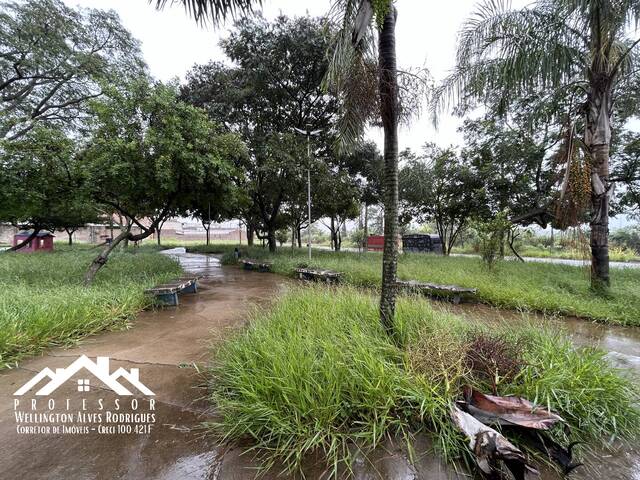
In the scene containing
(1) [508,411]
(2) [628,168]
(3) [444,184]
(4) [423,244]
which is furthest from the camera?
(4) [423,244]

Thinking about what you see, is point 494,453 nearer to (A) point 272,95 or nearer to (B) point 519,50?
(B) point 519,50

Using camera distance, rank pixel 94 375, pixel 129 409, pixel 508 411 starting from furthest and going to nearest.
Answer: pixel 94 375
pixel 129 409
pixel 508 411

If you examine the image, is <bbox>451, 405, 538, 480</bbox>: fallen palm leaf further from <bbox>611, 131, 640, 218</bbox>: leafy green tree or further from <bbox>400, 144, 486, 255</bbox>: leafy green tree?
<bbox>400, 144, 486, 255</bbox>: leafy green tree

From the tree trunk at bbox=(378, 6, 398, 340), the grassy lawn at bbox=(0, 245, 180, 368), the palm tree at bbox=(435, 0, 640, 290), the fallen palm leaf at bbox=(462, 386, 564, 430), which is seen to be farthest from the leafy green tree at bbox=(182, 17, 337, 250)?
the fallen palm leaf at bbox=(462, 386, 564, 430)

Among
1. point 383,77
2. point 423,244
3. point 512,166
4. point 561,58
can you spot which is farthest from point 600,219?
point 423,244

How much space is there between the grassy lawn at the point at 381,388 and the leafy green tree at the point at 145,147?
4.53 metres

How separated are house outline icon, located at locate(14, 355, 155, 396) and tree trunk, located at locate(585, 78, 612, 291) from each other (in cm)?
768

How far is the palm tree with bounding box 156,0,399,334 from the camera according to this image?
8.64 feet

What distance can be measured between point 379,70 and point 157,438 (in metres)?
3.63

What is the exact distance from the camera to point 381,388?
190 cm

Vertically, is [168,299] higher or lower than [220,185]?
lower

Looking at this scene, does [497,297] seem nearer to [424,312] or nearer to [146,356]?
[424,312]

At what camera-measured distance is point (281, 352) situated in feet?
7.23

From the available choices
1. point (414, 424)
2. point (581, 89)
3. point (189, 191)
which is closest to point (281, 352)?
point (414, 424)
